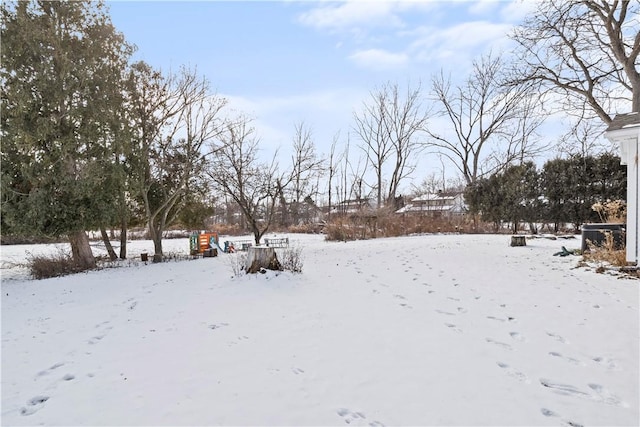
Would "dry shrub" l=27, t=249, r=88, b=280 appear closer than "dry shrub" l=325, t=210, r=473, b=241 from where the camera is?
Yes

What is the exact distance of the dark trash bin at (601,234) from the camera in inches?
285

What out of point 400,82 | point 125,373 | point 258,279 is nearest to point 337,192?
point 400,82

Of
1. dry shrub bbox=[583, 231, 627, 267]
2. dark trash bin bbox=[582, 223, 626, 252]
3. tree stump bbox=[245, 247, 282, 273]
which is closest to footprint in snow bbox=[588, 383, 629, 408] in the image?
tree stump bbox=[245, 247, 282, 273]

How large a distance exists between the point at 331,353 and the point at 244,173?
1121 cm

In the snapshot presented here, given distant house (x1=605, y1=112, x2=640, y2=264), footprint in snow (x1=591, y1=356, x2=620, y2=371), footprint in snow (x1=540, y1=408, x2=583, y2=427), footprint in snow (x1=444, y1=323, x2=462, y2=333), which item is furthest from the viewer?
distant house (x1=605, y1=112, x2=640, y2=264)

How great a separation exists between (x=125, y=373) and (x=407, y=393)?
91.9 inches

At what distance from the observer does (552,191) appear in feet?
46.0

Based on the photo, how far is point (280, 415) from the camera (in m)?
2.19

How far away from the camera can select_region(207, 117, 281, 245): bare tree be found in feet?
42.1

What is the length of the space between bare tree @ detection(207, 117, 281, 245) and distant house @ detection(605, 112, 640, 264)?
33.1ft

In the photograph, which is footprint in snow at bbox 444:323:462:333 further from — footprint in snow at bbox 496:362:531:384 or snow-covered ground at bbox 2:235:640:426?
footprint in snow at bbox 496:362:531:384

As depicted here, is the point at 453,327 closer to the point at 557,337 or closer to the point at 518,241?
the point at 557,337

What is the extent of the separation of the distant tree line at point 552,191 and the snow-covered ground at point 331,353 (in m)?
9.53

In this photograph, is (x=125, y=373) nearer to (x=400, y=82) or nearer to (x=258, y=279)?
(x=258, y=279)
